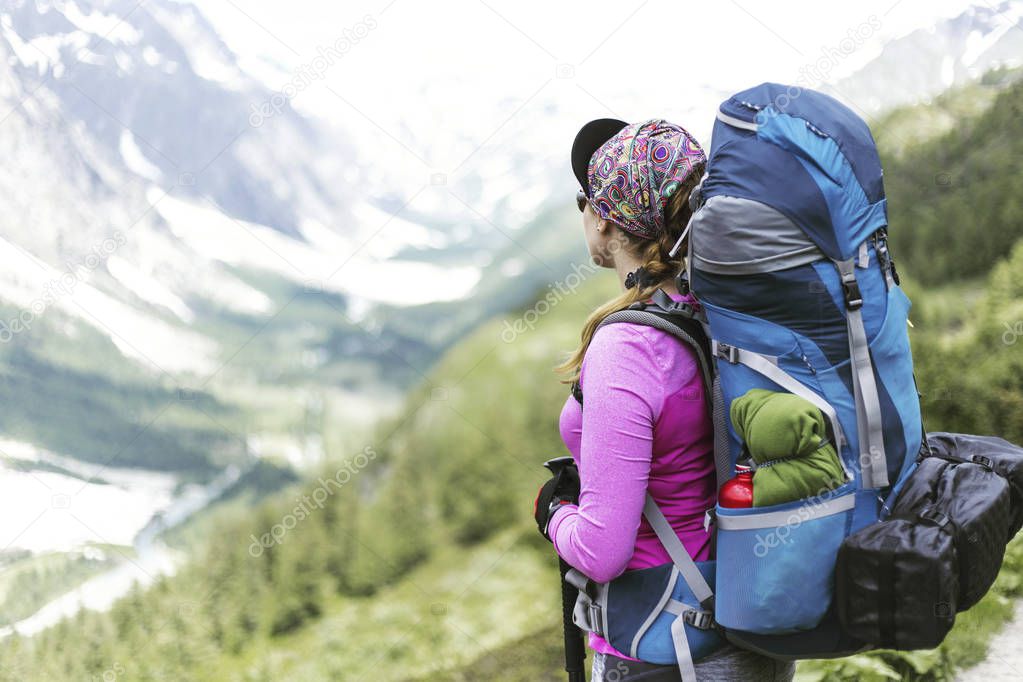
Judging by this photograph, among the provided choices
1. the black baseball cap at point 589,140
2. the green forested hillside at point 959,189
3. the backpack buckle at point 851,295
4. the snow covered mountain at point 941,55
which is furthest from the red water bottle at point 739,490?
the snow covered mountain at point 941,55

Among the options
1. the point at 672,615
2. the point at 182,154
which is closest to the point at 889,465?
the point at 672,615

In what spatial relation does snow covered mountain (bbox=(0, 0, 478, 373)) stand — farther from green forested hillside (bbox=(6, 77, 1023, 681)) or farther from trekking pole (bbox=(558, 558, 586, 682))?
trekking pole (bbox=(558, 558, 586, 682))

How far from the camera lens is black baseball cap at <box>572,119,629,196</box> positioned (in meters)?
2.25

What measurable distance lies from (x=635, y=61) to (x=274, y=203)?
249cm

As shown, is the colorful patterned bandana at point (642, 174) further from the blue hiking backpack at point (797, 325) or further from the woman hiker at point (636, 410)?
the blue hiking backpack at point (797, 325)

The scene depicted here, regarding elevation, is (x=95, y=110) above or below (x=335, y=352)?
above

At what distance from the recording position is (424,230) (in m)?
5.91

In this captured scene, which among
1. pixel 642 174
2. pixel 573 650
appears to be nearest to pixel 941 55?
pixel 642 174

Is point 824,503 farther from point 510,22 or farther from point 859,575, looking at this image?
point 510,22

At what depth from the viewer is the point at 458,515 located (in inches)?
237

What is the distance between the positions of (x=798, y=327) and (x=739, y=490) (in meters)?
0.34

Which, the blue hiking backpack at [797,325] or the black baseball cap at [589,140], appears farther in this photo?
the black baseball cap at [589,140]

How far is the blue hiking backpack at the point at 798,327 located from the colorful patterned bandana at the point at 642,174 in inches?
6.4

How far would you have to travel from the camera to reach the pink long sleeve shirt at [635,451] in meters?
1.85
